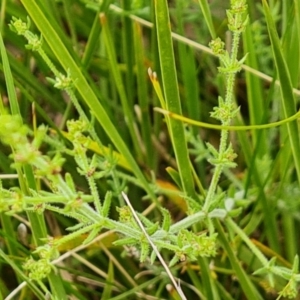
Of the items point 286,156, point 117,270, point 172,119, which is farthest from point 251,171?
point 117,270

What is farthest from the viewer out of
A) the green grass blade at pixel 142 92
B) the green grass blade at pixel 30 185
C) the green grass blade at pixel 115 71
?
the green grass blade at pixel 142 92

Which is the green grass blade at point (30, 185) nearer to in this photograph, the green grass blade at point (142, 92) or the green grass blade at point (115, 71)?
the green grass blade at point (115, 71)

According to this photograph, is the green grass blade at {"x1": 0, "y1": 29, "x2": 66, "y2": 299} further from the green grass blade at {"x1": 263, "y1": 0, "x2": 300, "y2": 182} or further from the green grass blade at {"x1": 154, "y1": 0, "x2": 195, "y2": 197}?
the green grass blade at {"x1": 263, "y1": 0, "x2": 300, "y2": 182}

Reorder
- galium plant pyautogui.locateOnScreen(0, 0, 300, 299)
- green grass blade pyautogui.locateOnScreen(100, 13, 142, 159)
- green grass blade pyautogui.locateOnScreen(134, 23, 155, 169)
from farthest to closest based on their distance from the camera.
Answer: green grass blade pyautogui.locateOnScreen(134, 23, 155, 169) < green grass blade pyautogui.locateOnScreen(100, 13, 142, 159) < galium plant pyautogui.locateOnScreen(0, 0, 300, 299)

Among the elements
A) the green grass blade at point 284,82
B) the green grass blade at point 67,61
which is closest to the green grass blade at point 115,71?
the green grass blade at point 67,61

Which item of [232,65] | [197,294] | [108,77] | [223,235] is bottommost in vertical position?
[197,294]

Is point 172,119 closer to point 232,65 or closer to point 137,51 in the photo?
point 232,65

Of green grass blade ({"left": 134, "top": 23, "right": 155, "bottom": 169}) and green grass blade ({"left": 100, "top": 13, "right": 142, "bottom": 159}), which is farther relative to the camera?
green grass blade ({"left": 134, "top": 23, "right": 155, "bottom": 169})

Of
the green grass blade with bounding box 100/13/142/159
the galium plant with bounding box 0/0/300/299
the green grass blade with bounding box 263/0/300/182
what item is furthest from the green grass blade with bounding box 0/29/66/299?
the green grass blade with bounding box 263/0/300/182
